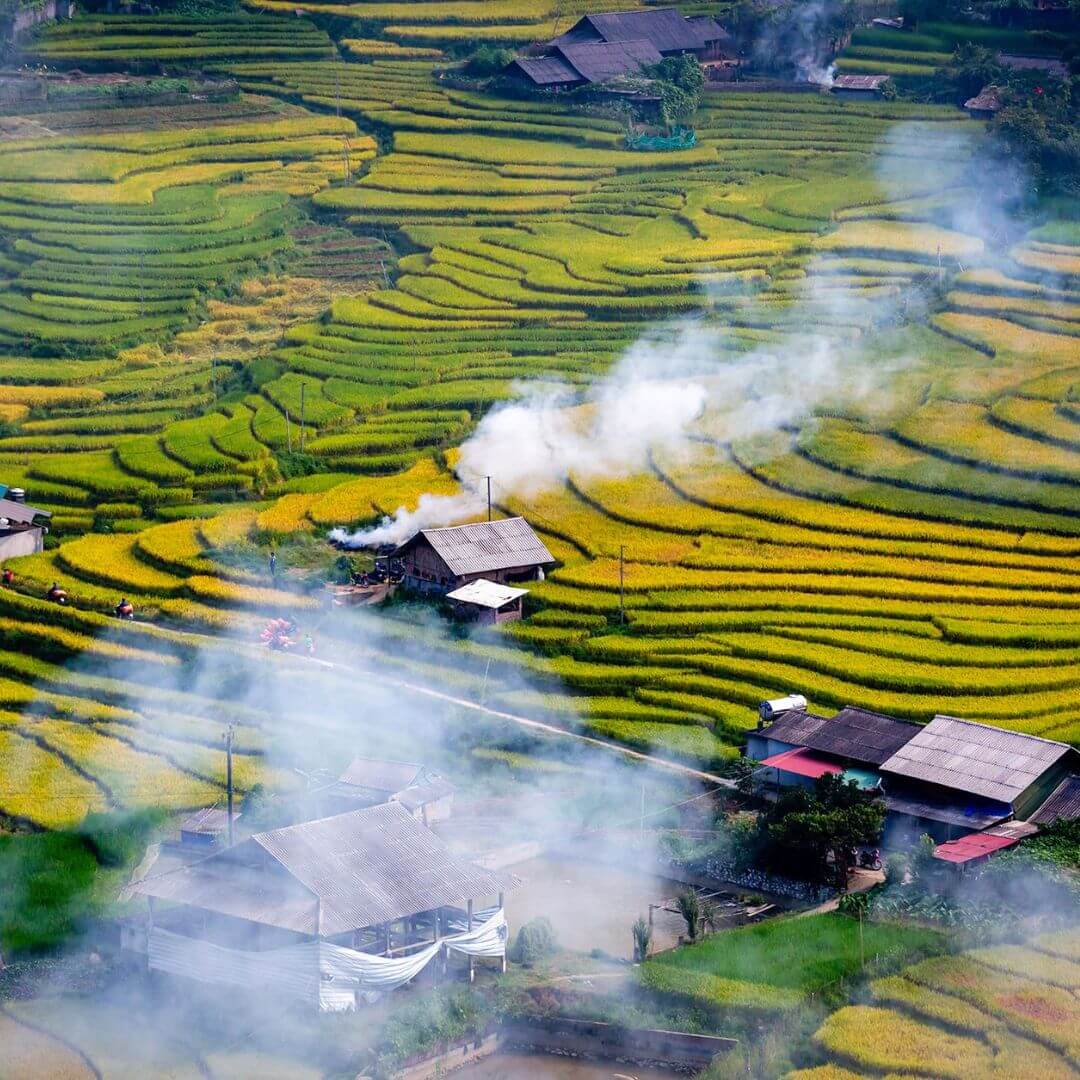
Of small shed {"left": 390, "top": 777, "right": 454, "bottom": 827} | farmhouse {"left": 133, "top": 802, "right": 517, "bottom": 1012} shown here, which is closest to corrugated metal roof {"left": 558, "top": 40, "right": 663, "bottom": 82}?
small shed {"left": 390, "top": 777, "right": 454, "bottom": 827}

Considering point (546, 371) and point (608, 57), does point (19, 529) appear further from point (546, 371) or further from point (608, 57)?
point (608, 57)

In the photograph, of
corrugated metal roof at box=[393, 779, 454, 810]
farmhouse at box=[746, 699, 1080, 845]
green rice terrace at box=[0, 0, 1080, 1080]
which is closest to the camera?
farmhouse at box=[746, 699, 1080, 845]

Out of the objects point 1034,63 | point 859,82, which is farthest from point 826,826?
point 859,82

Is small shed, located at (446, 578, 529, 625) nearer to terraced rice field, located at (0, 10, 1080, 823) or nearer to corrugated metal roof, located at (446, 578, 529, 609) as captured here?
corrugated metal roof, located at (446, 578, 529, 609)

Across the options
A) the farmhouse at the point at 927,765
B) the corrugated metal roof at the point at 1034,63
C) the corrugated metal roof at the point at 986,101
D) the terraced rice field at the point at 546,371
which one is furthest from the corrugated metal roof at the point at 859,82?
the farmhouse at the point at 927,765

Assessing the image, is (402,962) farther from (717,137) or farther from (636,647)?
(717,137)

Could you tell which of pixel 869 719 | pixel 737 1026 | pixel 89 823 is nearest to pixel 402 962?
pixel 737 1026
